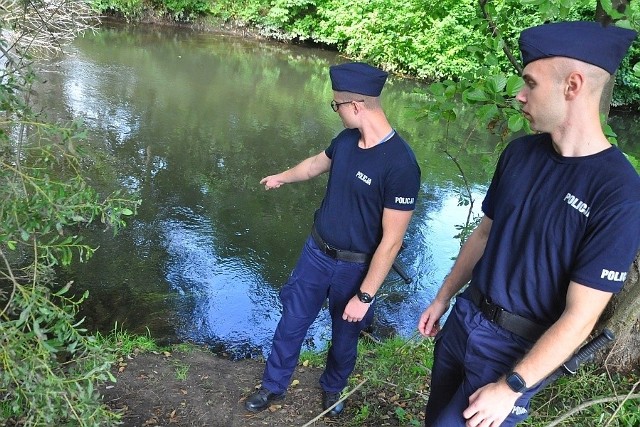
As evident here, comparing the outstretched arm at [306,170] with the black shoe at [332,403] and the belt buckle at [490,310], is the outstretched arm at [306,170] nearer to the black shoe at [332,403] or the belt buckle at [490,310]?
the black shoe at [332,403]

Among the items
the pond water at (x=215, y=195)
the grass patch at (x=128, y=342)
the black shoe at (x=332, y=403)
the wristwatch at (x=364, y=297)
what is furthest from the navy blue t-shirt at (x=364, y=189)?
the grass patch at (x=128, y=342)

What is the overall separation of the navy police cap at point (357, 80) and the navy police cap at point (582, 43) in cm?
116

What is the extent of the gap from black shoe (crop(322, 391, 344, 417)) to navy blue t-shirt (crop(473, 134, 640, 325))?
5.56ft

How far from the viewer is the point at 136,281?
5738 mm

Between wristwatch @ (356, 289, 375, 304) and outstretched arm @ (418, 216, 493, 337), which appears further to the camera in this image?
wristwatch @ (356, 289, 375, 304)

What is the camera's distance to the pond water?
17.9 feet

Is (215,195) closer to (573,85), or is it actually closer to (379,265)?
(379,265)

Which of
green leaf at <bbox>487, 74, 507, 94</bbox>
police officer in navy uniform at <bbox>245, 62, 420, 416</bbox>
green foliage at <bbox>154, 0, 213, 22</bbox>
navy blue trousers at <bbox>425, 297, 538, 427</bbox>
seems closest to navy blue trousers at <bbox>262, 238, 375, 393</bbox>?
police officer in navy uniform at <bbox>245, 62, 420, 416</bbox>

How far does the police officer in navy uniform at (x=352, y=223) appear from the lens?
2898 millimetres

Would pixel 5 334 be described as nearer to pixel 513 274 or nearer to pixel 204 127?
pixel 513 274

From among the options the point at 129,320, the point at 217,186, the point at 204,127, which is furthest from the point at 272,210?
the point at 204,127

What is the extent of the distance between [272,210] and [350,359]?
14.9ft

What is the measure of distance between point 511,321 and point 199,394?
8.03 ft

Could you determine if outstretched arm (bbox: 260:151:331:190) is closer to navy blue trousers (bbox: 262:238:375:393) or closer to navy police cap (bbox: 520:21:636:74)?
navy blue trousers (bbox: 262:238:375:393)
